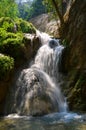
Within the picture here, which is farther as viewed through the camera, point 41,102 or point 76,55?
point 76,55

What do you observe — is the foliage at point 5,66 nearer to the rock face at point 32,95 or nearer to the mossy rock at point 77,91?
the rock face at point 32,95

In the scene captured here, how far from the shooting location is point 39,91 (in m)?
22.9

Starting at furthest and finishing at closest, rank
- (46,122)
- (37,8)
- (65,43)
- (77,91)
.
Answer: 1. (37,8)
2. (65,43)
3. (77,91)
4. (46,122)

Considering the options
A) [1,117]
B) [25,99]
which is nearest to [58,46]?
[25,99]

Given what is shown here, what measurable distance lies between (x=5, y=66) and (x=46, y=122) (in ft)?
19.8

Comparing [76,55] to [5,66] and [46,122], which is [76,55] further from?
[46,122]

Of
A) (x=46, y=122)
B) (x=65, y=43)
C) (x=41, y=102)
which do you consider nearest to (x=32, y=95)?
(x=41, y=102)

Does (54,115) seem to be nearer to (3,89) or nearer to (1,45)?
(3,89)

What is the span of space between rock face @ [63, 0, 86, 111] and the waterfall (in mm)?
721

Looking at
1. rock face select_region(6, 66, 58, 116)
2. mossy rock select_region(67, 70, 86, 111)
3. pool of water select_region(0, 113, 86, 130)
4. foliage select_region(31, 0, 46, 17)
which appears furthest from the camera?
foliage select_region(31, 0, 46, 17)

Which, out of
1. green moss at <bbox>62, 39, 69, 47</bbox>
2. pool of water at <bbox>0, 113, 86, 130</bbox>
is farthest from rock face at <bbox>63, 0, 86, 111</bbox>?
pool of water at <bbox>0, 113, 86, 130</bbox>

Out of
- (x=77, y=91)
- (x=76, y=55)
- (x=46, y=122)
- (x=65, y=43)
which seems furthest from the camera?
(x=65, y=43)

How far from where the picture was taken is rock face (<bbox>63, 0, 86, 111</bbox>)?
75.3 ft

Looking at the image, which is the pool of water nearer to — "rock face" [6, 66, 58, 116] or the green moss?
"rock face" [6, 66, 58, 116]
